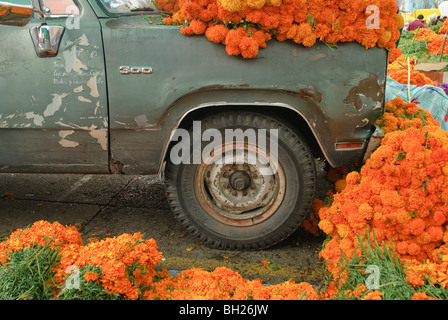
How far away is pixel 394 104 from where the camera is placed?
3.54 metres

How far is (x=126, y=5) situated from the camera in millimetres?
3479

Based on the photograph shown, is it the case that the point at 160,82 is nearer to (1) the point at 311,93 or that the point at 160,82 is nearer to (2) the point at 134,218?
(1) the point at 311,93

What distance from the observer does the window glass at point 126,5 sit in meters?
3.28

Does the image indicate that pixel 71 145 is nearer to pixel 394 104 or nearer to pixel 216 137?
pixel 216 137

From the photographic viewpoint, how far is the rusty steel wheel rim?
3174mm

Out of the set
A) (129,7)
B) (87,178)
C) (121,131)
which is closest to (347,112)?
(121,131)

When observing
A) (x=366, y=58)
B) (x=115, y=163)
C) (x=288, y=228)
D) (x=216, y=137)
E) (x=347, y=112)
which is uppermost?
(x=366, y=58)

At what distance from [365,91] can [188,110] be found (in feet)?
4.28

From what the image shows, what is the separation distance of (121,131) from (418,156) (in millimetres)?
2102

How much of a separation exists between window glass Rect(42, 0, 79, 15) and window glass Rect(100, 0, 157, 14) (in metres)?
0.26

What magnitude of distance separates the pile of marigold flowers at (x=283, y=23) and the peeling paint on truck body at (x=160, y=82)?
9cm
